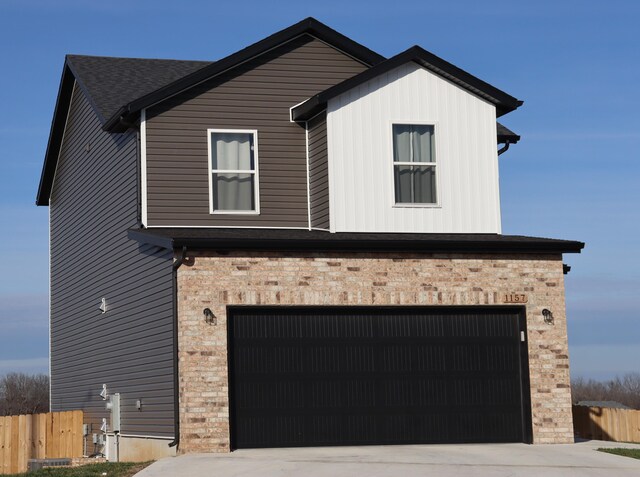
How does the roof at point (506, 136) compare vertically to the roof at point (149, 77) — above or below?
below

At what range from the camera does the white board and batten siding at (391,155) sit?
2233 centimetres

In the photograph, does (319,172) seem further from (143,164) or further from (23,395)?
(23,395)

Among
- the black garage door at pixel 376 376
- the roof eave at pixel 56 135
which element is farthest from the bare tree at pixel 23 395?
the black garage door at pixel 376 376

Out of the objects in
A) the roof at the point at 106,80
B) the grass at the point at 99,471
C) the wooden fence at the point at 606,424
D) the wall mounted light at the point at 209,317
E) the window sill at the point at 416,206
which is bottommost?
the grass at the point at 99,471

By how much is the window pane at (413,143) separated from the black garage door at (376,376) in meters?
3.49

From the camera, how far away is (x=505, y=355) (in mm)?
21469

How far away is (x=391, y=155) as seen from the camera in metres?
22.6

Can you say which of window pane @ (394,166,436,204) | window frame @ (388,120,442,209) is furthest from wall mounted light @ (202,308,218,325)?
window pane @ (394,166,436,204)

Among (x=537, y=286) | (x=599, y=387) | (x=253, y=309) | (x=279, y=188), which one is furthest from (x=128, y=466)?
(x=599, y=387)

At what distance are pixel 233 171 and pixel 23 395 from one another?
54503mm

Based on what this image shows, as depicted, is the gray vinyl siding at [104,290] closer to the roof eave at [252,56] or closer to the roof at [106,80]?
the roof at [106,80]

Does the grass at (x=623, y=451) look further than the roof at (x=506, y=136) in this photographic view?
No

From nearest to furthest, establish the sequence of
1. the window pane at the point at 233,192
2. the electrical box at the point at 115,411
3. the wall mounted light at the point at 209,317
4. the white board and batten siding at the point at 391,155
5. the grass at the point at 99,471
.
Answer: the grass at the point at 99,471 → the wall mounted light at the point at 209,317 → the white board and batten siding at the point at 391,155 → the window pane at the point at 233,192 → the electrical box at the point at 115,411

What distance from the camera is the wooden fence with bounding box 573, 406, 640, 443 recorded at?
2580 centimetres
